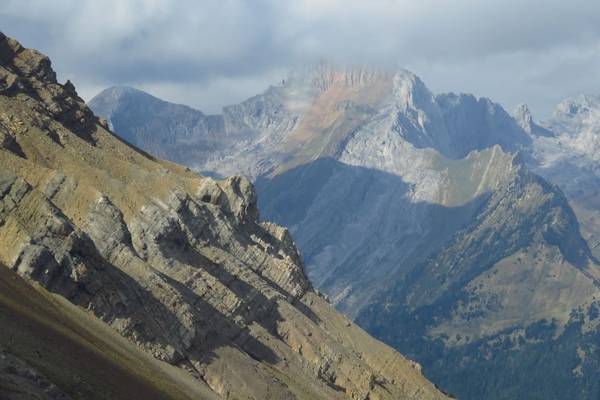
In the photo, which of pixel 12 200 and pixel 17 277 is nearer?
pixel 17 277

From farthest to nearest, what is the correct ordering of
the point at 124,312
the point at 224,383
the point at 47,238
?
1. the point at 224,383
2. the point at 124,312
3. the point at 47,238

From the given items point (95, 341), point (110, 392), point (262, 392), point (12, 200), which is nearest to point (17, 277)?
point (95, 341)

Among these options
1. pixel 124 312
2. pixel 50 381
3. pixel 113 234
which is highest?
pixel 113 234

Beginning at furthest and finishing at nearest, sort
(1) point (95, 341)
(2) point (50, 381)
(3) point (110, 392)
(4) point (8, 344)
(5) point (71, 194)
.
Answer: (5) point (71, 194) < (1) point (95, 341) < (3) point (110, 392) < (4) point (8, 344) < (2) point (50, 381)

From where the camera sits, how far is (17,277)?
13488 cm

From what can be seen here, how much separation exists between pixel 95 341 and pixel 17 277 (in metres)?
15.4

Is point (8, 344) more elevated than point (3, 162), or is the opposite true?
point (3, 162)

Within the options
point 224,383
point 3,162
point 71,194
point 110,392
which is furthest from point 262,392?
point 110,392

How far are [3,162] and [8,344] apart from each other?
321 ft

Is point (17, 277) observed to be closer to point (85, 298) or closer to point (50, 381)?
point (85, 298)

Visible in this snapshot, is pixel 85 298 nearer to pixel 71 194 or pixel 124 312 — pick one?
pixel 124 312

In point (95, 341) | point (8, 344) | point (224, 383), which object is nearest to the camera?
point (8, 344)

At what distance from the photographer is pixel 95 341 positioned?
424 feet

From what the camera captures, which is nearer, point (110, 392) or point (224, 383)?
point (110, 392)
